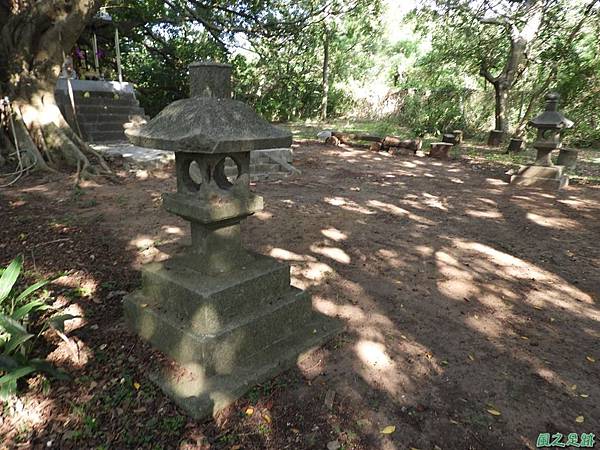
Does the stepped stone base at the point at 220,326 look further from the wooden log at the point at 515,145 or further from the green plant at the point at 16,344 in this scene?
the wooden log at the point at 515,145

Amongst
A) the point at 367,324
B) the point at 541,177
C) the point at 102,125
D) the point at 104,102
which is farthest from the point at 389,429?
the point at 104,102

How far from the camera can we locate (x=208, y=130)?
2258 millimetres

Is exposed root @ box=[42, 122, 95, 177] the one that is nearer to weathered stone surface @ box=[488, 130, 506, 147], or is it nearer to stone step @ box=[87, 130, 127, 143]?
stone step @ box=[87, 130, 127, 143]

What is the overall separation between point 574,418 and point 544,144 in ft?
25.7

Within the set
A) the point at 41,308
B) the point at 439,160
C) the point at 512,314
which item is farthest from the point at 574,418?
the point at 439,160

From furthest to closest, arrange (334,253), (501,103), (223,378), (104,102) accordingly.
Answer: (501,103), (104,102), (334,253), (223,378)

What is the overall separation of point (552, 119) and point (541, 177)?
4.16 feet

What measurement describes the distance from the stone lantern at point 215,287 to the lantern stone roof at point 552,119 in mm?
7919

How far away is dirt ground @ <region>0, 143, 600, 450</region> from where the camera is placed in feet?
7.38

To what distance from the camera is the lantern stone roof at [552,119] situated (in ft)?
26.5

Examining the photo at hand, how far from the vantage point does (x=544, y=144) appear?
333 inches

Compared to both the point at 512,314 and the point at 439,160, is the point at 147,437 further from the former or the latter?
the point at 439,160

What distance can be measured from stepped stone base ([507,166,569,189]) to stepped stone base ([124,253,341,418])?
24.7 ft

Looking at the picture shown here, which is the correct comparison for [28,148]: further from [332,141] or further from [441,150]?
[441,150]
